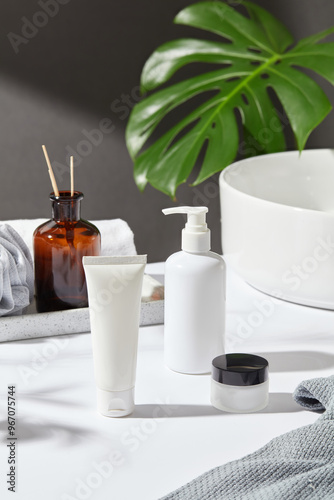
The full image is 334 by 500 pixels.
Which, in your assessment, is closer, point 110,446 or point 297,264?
point 110,446

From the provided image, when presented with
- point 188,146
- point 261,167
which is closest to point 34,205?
point 188,146

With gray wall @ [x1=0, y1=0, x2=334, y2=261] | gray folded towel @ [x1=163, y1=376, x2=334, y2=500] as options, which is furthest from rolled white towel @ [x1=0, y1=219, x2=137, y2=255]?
gray folded towel @ [x1=163, y1=376, x2=334, y2=500]

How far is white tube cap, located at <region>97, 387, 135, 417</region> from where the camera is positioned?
2.10 feet

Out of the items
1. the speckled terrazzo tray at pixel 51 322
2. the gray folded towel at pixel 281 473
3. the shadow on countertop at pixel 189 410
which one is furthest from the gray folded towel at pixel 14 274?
the gray folded towel at pixel 281 473

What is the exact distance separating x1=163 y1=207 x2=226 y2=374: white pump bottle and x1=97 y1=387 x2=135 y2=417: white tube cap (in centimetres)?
11

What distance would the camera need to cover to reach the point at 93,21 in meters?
1.21

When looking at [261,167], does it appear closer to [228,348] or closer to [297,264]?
[297,264]

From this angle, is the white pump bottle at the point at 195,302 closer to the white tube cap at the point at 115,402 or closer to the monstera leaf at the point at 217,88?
the white tube cap at the point at 115,402

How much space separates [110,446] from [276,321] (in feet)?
1.22

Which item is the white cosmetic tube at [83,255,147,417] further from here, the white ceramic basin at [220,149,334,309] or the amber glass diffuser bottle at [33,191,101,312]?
the white ceramic basin at [220,149,334,309]

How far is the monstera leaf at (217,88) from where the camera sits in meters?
1.11

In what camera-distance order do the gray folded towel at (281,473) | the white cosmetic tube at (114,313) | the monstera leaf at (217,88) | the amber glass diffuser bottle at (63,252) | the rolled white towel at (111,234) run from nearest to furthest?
1. the gray folded towel at (281,473)
2. the white cosmetic tube at (114,313)
3. the amber glass diffuser bottle at (63,252)
4. the rolled white towel at (111,234)
5. the monstera leaf at (217,88)

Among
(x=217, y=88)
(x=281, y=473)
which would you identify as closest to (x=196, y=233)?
(x=281, y=473)

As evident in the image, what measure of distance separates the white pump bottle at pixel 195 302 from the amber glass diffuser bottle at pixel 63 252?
0.48 ft
